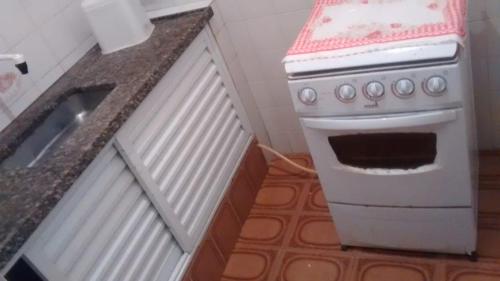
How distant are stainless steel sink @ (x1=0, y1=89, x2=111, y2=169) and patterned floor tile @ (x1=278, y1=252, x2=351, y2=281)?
0.86 meters

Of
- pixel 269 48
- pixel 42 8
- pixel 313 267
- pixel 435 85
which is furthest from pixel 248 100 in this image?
pixel 435 85

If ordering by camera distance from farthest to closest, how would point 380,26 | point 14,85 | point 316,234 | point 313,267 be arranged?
point 316,234, point 313,267, point 14,85, point 380,26

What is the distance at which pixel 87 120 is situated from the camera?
1165 mm

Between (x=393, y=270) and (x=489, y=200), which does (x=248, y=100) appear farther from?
(x=489, y=200)

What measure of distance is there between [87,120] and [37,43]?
44 cm

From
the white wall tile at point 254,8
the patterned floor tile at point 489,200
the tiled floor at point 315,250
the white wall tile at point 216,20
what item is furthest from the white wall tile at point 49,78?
the patterned floor tile at point 489,200

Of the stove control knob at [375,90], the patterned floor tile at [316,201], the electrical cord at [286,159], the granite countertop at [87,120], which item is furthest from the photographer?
the electrical cord at [286,159]

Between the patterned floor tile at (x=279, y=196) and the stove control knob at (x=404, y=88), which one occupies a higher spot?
the stove control knob at (x=404, y=88)

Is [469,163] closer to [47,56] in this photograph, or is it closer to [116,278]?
[116,278]

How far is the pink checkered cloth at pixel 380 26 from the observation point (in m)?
1.01

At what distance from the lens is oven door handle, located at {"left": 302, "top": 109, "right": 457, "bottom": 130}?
3.32 feet

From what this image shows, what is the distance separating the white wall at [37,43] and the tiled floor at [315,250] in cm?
92

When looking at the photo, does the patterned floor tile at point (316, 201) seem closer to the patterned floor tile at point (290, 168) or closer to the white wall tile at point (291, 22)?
the patterned floor tile at point (290, 168)

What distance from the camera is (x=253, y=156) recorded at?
187cm
